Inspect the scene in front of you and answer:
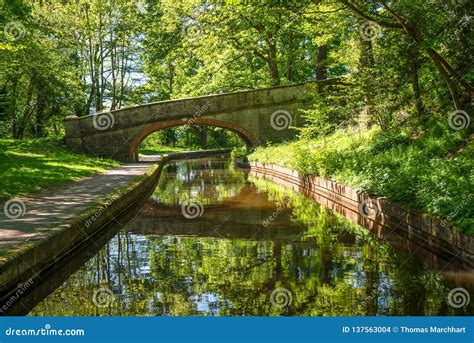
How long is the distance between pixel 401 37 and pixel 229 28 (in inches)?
349

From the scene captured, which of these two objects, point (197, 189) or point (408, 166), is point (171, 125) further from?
point (408, 166)

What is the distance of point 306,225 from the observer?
10695 mm

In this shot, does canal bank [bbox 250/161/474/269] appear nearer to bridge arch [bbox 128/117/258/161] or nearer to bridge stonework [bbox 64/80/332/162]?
bridge stonework [bbox 64/80/332/162]

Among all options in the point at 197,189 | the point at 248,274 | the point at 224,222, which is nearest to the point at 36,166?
the point at 197,189

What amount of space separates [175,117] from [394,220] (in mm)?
20235

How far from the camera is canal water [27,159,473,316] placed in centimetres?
579

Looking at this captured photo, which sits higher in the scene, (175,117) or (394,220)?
(175,117)

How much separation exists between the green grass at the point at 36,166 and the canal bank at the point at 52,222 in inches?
24.6

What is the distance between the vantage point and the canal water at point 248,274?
5789 mm

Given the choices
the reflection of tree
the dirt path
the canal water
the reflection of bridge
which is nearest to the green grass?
the dirt path

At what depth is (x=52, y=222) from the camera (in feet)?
28.5

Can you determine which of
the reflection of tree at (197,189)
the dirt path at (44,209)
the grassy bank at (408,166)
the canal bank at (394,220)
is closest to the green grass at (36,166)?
the dirt path at (44,209)

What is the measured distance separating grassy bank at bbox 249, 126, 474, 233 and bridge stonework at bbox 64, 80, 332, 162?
28.2 feet

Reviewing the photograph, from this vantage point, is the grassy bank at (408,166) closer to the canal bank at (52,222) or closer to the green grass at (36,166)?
the canal bank at (52,222)
